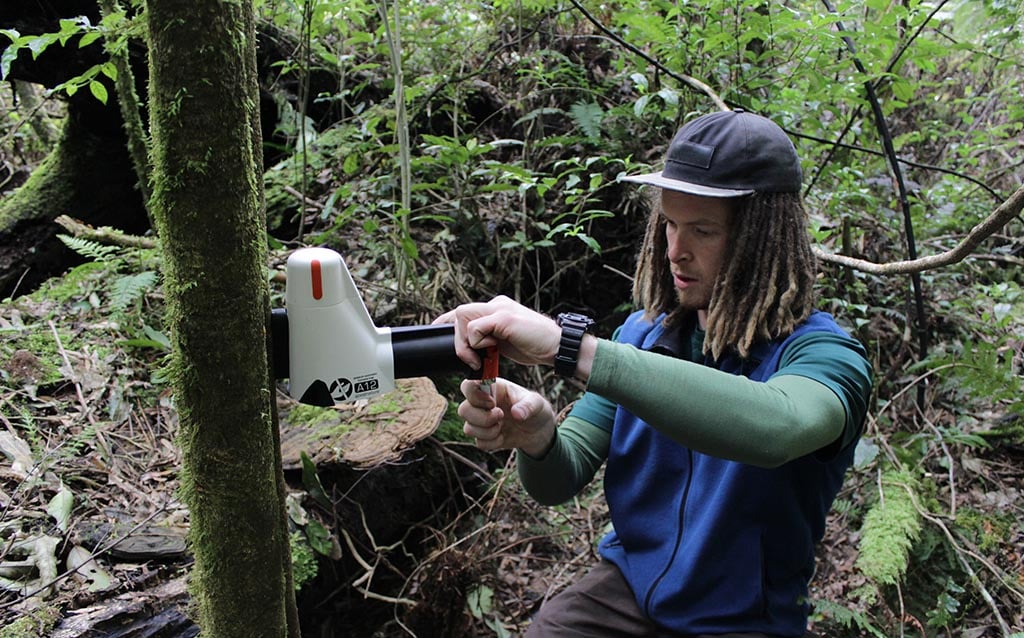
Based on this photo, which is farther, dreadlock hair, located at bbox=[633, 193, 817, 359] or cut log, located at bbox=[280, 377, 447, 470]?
cut log, located at bbox=[280, 377, 447, 470]

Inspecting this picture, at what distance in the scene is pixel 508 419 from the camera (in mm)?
1675

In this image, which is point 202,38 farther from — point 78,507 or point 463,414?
point 78,507

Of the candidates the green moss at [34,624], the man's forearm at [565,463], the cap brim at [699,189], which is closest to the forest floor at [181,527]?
the green moss at [34,624]

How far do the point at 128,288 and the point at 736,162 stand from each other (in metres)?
2.43

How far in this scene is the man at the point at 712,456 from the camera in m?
1.60

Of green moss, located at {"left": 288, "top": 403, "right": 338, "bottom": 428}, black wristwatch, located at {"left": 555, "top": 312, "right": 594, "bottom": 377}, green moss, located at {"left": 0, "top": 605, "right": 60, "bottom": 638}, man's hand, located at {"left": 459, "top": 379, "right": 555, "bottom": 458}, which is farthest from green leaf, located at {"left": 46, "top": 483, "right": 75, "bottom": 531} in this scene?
black wristwatch, located at {"left": 555, "top": 312, "right": 594, "bottom": 377}

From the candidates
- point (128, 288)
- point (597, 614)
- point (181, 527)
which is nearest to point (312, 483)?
point (181, 527)

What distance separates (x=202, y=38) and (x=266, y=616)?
955 mm

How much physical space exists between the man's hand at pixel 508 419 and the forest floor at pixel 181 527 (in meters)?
0.88

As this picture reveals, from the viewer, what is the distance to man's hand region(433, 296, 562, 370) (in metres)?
1.19

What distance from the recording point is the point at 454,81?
3717mm

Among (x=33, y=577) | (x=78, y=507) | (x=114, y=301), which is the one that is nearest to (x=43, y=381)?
(x=114, y=301)

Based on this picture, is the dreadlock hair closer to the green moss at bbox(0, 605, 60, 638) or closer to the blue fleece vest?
the blue fleece vest

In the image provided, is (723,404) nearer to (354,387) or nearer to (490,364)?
(490,364)
